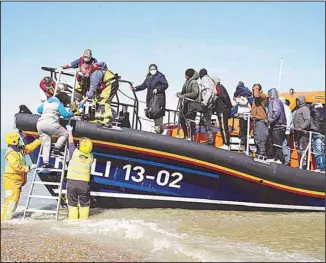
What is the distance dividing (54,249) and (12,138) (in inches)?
108

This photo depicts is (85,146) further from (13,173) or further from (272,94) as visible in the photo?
(272,94)

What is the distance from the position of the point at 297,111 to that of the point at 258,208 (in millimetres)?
1789

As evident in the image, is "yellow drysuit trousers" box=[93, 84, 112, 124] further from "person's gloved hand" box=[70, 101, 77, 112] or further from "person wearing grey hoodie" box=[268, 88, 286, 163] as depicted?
"person wearing grey hoodie" box=[268, 88, 286, 163]

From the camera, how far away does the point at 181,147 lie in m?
6.98

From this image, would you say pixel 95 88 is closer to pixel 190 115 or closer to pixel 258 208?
pixel 190 115

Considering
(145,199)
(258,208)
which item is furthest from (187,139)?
(258,208)

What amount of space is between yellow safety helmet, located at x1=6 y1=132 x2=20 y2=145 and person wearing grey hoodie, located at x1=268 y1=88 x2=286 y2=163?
13.2 feet

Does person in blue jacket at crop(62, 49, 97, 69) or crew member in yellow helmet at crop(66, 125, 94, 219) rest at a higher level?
person in blue jacket at crop(62, 49, 97, 69)

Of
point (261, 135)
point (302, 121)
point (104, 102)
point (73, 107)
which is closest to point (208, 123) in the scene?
point (261, 135)

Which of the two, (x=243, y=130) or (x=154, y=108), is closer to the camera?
(x=154, y=108)

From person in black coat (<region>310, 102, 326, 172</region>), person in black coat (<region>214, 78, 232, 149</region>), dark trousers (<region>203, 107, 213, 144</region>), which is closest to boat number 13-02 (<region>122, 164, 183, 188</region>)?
dark trousers (<region>203, 107, 213, 144</region>)

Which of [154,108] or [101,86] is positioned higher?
[101,86]

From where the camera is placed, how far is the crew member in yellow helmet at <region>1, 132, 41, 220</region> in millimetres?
6520

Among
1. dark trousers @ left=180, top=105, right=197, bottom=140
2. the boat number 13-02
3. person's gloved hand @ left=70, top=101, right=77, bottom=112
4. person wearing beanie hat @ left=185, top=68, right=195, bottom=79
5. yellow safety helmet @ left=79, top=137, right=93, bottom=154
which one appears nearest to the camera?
yellow safety helmet @ left=79, top=137, right=93, bottom=154
